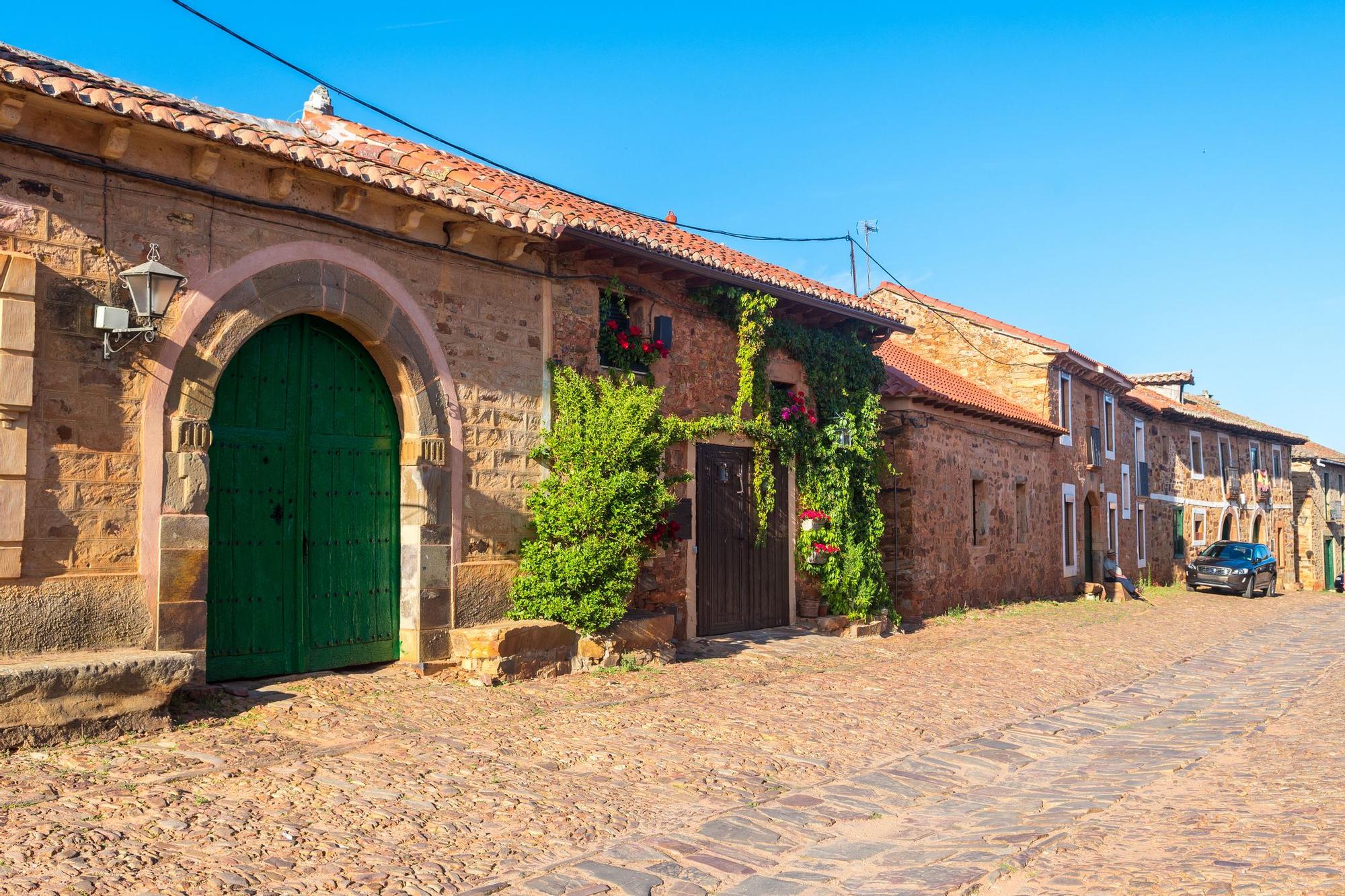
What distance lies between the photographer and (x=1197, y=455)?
32.1m

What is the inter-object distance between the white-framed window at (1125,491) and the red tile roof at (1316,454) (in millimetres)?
16535

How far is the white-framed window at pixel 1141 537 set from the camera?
1091 inches

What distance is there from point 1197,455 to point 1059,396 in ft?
39.6

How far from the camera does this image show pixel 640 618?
33.0 feet

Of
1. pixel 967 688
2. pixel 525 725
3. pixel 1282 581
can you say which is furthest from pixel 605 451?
pixel 1282 581

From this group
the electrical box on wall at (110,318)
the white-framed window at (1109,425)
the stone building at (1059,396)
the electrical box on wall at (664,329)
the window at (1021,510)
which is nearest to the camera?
the electrical box on wall at (110,318)

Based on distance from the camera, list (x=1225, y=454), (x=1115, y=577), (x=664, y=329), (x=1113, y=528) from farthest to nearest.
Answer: (x=1225, y=454), (x=1113, y=528), (x=1115, y=577), (x=664, y=329)

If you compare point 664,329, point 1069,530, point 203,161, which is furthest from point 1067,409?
point 203,161

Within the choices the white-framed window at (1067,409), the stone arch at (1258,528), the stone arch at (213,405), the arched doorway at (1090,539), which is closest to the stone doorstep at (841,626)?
the stone arch at (213,405)

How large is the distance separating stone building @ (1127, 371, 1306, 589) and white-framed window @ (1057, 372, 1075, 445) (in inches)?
194

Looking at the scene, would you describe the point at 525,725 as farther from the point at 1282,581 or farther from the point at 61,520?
the point at 1282,581

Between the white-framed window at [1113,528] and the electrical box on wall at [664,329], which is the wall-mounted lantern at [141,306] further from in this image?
the white-framed window at [1113,528]

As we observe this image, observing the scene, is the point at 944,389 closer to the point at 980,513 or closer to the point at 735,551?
the point at 980,513

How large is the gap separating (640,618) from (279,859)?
5782 millimetres
